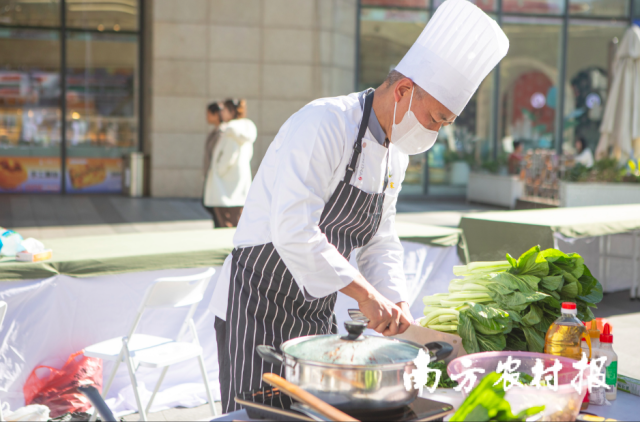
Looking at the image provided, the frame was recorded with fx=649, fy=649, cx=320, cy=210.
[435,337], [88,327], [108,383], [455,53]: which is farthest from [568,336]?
[88,327]

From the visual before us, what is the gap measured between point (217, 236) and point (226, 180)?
7.66ft

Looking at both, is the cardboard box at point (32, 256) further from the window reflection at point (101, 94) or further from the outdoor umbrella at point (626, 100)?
the window reflection at point (101, 94)

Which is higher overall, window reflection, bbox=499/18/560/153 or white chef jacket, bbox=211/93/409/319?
window reflection, bbox=499/18/560/153

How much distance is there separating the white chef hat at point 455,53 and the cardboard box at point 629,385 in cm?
89

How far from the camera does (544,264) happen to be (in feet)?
6.56

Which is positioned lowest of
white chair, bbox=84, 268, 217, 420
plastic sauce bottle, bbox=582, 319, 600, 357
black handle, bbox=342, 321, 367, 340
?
white chair, bbox=84, 268, 217, 420

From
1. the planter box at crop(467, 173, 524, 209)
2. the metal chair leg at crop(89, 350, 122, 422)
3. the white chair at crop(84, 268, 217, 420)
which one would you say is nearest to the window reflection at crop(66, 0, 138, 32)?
the planter box at crop(467, 173, 524, 209)

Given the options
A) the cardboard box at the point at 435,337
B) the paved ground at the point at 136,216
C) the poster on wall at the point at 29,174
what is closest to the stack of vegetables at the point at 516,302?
the cardboard box at the point at 435,337

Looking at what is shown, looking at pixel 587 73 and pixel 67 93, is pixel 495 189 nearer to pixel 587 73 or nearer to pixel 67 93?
pixel 587 73

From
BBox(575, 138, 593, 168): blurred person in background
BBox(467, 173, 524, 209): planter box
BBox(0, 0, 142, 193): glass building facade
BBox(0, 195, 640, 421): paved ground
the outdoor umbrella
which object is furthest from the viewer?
BBox(0, 0, 142, 193): glass building facade

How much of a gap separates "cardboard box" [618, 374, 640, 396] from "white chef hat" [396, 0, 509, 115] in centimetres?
89

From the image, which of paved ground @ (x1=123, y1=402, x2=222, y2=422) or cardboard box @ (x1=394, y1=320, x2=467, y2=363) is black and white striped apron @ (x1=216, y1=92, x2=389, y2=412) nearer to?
cardboard box @ (x1=394, y1=320, x2=467, y2=363)

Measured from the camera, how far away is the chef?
5.54 ft

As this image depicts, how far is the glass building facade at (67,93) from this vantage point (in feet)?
42.6
